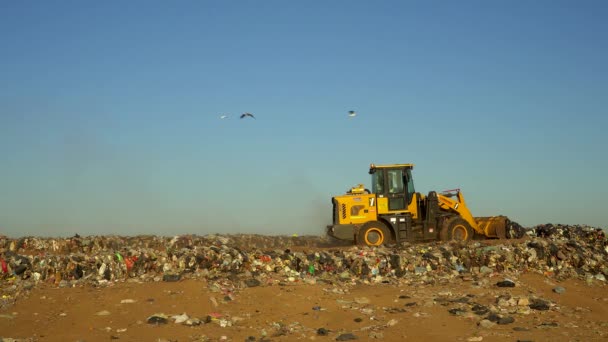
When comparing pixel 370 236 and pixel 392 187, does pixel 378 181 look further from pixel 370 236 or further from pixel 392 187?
pixel 370 236

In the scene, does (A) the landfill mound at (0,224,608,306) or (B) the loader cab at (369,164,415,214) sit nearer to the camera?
(A) the landfill mound at (0,224,608,306)

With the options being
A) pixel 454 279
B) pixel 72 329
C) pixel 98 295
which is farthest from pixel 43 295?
pixel 454 279

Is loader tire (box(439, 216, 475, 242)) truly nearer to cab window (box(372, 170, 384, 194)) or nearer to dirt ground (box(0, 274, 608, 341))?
cab window (box(372, 170, 384, 194))

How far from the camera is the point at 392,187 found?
17156 mm

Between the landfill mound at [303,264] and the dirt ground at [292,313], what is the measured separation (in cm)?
67

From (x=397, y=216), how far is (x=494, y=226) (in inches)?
114

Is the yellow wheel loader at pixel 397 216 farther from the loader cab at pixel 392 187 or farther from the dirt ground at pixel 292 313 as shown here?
the dirt ground at pixel 292 313

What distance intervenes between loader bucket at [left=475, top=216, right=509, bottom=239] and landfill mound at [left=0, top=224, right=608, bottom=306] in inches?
81.4

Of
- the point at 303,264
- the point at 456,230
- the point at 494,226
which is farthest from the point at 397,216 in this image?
the point at 303,264

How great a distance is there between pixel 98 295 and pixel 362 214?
8.73 meters

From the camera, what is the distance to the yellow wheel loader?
663 inches

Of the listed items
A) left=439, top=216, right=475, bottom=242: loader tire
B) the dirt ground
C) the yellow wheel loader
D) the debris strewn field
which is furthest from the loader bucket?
the dirt ground

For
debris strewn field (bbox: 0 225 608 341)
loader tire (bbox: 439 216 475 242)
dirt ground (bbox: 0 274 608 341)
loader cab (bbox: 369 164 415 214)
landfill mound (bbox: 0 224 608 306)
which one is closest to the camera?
dirt ground (bbox: 0 274 608 341)

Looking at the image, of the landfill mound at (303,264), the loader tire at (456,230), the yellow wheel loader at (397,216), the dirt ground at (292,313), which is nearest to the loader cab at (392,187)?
the yellow wheel loader at (397,216)
